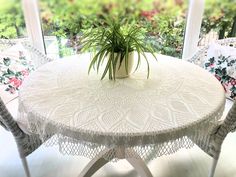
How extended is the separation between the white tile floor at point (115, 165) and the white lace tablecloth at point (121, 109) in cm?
40

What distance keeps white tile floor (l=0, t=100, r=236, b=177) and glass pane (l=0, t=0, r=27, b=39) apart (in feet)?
2.80

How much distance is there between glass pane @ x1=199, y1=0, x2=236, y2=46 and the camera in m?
2.02

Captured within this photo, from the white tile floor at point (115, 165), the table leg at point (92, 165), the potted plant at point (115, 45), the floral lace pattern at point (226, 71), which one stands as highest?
the potted plant at point (115, 45)

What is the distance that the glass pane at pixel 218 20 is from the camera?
202cm

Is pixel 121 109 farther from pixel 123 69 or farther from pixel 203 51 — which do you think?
pixel 203 51

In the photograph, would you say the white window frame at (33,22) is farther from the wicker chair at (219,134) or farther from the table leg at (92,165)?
the wicker chair at (219,134)

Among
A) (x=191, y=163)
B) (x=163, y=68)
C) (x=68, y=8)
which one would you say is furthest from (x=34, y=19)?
(x=191, y=163)

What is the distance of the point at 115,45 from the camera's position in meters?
1.21

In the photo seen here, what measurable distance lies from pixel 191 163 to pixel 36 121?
3.76 feet

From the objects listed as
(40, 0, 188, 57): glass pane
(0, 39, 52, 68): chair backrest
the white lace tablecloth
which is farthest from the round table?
(40, 0, 188, 57): glass pane

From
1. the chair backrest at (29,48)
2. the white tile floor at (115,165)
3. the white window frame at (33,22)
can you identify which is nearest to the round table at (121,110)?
the white tile floor at (115,165)

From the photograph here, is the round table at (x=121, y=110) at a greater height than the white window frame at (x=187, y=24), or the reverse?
the white window frame at (x=187, y=24)

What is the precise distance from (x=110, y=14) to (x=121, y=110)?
120 centimetres

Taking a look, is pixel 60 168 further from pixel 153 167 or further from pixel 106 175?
pixel 153 167
